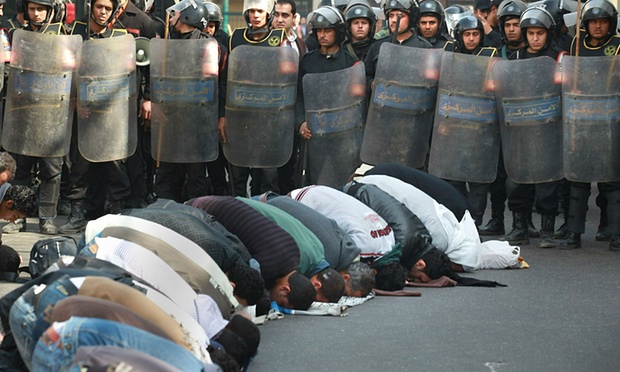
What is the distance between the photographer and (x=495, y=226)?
36.2 ft

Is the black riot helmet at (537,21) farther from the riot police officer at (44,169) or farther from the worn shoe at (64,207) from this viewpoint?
the worn shoe at (64,207)

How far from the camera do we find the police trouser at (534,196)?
1038 cm

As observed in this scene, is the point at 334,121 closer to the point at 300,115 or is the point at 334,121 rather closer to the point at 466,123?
the point at 300,115

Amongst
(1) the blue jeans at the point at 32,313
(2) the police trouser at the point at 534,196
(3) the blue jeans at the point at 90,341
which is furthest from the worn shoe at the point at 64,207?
(3) the blue jeans at the point at 90,341

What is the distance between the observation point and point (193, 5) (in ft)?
35.8

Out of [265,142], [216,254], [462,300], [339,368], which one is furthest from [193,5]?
[339,368]

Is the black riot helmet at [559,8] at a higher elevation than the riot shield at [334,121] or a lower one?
higher

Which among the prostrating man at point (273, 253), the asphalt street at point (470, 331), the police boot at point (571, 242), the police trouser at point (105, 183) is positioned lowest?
the police boot at point (571, 242)

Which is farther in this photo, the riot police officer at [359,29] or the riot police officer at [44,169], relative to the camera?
the riot police officer at [359,29]

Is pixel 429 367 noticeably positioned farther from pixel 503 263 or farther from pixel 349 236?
pixel 503 263

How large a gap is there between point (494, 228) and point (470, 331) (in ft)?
14.0

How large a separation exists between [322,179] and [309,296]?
151 inches

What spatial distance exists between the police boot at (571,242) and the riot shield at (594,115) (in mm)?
468

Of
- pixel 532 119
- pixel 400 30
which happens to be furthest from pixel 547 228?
pixel 400 30
